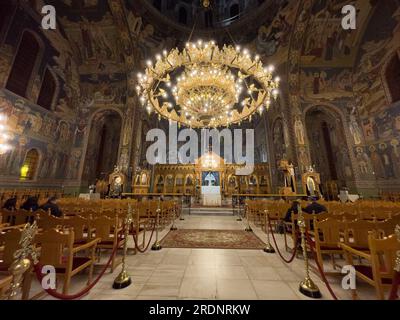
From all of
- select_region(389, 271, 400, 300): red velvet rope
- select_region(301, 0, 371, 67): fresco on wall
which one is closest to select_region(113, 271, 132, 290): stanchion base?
select_region(389, 271, 400, 300): red velvet rope

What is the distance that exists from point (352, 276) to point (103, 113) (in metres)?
18.9

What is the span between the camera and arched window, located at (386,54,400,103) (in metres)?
11.8

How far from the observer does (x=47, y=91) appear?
1282 centimetres

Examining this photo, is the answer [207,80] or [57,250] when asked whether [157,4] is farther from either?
[57,250]

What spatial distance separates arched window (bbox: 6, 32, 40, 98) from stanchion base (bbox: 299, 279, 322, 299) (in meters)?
16.2

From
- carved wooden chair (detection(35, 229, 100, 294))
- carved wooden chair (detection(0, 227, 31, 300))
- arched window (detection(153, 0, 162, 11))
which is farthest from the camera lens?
arched window (detection(153, 0, 162, 11))

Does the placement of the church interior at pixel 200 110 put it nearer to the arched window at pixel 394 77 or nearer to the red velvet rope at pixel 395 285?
the arched window at pixel 394 77

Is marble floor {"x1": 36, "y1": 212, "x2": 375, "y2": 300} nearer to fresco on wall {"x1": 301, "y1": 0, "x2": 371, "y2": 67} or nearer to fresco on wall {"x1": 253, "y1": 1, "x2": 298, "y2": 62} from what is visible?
fresco on wall {"x1": 253, "y1": 1, "x2": 298, "y2": 62}

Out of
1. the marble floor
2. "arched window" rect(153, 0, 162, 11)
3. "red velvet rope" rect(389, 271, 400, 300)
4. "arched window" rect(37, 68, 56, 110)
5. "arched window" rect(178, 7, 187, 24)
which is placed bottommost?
the marble floor

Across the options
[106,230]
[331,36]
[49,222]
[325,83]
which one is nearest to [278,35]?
[331,36]

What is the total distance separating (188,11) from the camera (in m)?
19.8

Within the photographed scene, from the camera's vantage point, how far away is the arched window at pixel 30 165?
11.3m
